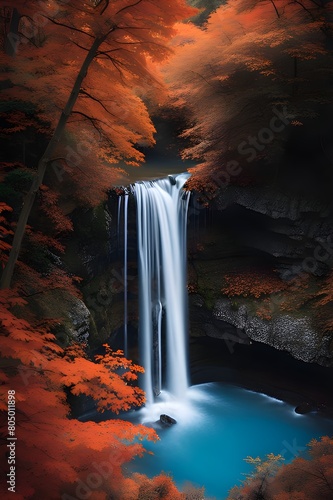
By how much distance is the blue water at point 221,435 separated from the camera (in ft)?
28.3

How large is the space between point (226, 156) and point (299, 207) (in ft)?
9.40

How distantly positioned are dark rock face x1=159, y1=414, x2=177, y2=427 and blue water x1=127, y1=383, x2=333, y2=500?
0.50 feet

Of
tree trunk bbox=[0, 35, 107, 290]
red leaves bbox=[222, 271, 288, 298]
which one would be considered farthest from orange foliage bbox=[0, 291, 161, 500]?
red leaves bbox=[222, 271, 288, 298]

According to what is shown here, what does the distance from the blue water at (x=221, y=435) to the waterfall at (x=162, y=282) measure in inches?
31.9

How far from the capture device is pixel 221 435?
9.91m

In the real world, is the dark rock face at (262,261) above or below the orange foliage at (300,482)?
above

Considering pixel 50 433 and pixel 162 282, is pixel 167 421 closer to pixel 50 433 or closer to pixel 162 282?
pixel 162 282

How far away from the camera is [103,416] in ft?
33.1

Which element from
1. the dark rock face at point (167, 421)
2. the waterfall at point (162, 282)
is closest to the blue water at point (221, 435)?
the dark rock face at point (167, 421)

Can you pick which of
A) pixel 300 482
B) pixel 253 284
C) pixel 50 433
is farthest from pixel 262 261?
pixel 50 433

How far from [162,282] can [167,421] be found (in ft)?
13.6

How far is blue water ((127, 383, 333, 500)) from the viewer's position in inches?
340

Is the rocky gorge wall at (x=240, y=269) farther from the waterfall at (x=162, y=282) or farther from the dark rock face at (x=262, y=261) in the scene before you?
the waterfall at (x=162, y=282)

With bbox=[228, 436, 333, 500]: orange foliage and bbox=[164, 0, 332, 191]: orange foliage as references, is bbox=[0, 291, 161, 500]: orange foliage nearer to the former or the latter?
bbox=[228, 436, 333, 500]: orange foliage
